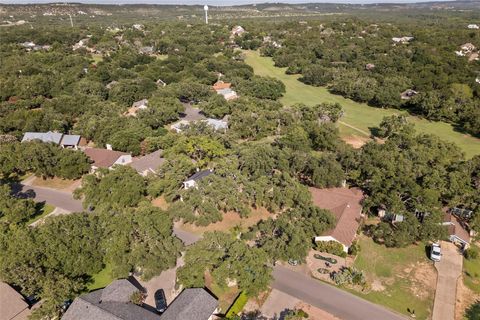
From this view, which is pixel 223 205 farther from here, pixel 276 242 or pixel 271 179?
pixel 276 242

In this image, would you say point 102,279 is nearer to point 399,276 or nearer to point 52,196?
point 52,196

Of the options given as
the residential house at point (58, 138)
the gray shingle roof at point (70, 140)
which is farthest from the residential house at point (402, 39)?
the residential house at point (58, 138)

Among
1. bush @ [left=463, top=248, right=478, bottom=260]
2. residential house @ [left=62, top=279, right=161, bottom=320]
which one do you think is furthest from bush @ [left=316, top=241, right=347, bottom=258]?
residential house @ [left=62, top=279, right=161, bottom=320]

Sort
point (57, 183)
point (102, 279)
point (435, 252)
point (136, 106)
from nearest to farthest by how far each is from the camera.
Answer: point (102, 279)
point (435, 252)
point (57, 183)
point (136, 106)

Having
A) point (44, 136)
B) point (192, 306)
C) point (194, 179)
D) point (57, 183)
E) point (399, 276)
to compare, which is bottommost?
point (57, 183)

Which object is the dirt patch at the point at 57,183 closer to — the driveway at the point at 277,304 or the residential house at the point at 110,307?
the residential house at the point at 110,307

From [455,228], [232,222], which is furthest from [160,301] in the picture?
[455,228]
